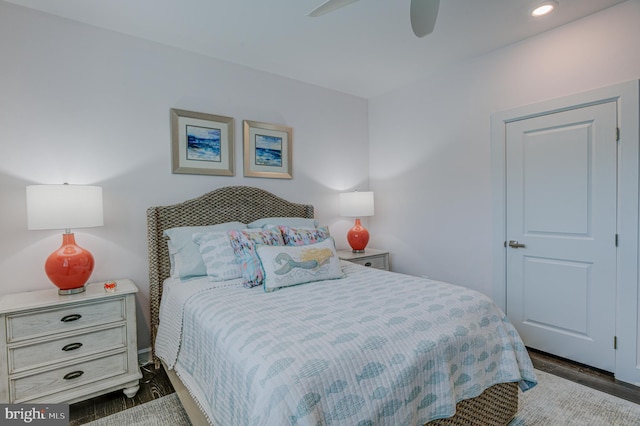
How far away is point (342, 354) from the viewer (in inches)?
45.3

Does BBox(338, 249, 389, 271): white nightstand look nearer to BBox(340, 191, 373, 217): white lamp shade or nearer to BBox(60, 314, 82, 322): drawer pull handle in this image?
BBox(340, 191, 373, 217): white lamp shade

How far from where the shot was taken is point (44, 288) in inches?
87.0

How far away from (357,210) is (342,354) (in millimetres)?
2490

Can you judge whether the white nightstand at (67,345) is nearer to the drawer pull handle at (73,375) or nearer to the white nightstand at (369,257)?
the drawer pull handle at (73,375)

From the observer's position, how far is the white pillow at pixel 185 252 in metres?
2.29

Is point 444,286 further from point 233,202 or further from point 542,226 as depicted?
point 233,202

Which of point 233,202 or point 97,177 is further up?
point 97,177

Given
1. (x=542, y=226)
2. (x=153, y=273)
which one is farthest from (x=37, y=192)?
(x=542, y=226)

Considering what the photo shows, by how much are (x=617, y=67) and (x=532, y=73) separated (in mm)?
535

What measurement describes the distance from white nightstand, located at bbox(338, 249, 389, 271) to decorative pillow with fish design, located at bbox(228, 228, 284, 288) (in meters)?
1.08

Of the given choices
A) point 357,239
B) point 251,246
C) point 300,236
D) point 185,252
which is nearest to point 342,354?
point 251,246

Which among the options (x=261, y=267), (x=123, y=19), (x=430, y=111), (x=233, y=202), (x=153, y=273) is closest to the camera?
(x=261, y=267)

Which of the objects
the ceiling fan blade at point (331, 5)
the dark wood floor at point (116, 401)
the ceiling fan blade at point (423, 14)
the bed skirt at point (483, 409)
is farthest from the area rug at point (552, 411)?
the ceiling fan blade at point (331, 5)

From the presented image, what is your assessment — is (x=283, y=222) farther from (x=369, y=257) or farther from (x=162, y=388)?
(x=162, y=388)
